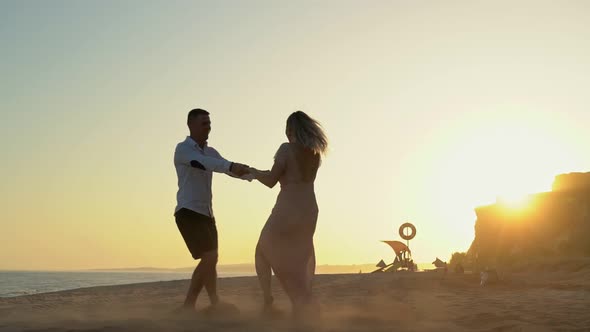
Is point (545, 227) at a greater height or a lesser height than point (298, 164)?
greater

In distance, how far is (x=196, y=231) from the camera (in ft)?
22.1

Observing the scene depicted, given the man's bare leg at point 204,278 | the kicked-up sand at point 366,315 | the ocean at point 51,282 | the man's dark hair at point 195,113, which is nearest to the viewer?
the kicked-up sand at point 366,315

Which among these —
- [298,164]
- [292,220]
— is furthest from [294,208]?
[298,164]

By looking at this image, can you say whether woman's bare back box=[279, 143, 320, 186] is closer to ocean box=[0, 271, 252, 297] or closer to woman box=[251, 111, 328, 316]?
woman box=[251, 111, 328, 316]

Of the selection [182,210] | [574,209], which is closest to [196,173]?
[182,210]

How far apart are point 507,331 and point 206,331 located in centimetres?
264

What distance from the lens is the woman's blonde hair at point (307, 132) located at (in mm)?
6281

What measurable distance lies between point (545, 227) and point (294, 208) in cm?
2470

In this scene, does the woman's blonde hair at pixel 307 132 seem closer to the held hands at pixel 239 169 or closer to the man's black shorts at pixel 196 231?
the held hands at pixel 239 169

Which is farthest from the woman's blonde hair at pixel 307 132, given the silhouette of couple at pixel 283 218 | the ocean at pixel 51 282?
the ocean at pixel 51 282

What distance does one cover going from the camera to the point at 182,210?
684cm

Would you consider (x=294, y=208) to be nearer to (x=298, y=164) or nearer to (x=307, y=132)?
(x=298, y=164)

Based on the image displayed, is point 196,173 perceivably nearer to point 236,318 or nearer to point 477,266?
point 236,318

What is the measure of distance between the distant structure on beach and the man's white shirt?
63.1ft
